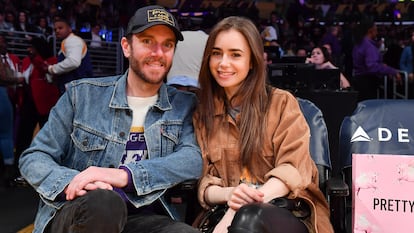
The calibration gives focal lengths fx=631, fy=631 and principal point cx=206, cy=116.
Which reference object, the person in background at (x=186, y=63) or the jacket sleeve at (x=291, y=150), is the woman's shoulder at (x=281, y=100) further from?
the person in background at (x=186, y=63)

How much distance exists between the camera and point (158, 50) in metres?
2.85

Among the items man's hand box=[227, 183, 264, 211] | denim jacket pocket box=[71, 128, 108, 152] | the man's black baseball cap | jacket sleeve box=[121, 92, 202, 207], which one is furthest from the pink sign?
denim jacket pocket box=[71, 128, 108, 152]

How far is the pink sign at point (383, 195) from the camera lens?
9.65 ft

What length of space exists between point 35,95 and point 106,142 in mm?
4407

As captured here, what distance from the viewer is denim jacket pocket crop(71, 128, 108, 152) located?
9.33ft

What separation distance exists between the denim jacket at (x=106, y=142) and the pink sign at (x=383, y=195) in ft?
2.55

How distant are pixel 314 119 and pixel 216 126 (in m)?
0.64

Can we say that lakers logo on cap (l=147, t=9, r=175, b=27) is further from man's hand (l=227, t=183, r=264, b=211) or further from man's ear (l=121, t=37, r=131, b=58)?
man's hand (l=227, t=183, r=264, b=211)

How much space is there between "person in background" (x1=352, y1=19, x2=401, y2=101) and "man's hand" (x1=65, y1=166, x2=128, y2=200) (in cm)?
622

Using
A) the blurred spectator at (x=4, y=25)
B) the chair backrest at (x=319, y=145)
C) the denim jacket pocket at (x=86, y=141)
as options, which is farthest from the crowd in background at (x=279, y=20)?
the denim jacket pocket at (x=86, y=141)

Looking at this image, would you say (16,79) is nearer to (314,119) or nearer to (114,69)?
(314,119)

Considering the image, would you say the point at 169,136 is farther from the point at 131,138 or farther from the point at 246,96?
the point at 246,96

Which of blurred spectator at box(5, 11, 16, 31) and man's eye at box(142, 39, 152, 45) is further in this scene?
blurred spectator at box(5, 11, 16, 31)

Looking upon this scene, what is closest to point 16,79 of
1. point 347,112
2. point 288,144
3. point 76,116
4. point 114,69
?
point 347,112
